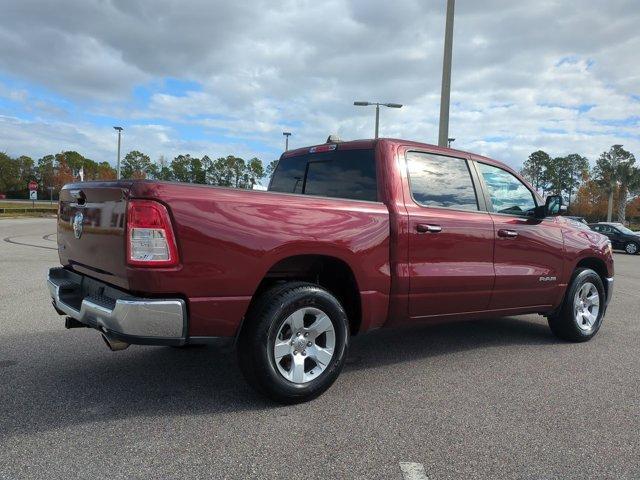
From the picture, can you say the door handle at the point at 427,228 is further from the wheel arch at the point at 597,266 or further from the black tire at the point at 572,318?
the wheel arch at the point at 597,266

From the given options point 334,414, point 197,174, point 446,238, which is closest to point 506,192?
point 446,238

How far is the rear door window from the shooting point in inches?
167

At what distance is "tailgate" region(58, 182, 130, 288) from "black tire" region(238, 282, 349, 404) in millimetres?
827

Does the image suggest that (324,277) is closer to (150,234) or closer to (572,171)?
(150,234)

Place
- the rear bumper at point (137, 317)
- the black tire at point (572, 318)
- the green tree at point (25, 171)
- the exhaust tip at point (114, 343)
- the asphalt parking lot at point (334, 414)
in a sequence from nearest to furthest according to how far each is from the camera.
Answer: the asphalt parking lot at point (334, 414) → the rear bumper at point (137, 317) → the exhaust tip at point (114, 343) → the black tire at point (572, 318) → the green tree at point (25, 171)

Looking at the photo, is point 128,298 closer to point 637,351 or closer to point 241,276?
point 241,276

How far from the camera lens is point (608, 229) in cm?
2619

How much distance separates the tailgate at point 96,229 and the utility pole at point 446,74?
10.5 metres

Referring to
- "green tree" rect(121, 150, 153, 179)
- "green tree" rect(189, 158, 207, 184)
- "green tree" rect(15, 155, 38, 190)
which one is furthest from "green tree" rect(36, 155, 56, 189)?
"green tree" rect(189, 158, 207, 184)

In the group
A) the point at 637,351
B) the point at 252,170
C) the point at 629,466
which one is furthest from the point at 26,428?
the point at 252,170

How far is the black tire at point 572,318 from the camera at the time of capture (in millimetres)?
5383

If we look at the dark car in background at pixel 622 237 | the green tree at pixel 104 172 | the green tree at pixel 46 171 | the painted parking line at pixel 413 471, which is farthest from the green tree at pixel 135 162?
the painted parking line at pixel 413 471

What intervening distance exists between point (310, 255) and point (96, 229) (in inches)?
55.3

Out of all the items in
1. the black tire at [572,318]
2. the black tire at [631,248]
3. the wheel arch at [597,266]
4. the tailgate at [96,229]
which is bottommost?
the black tire at [631,248]
